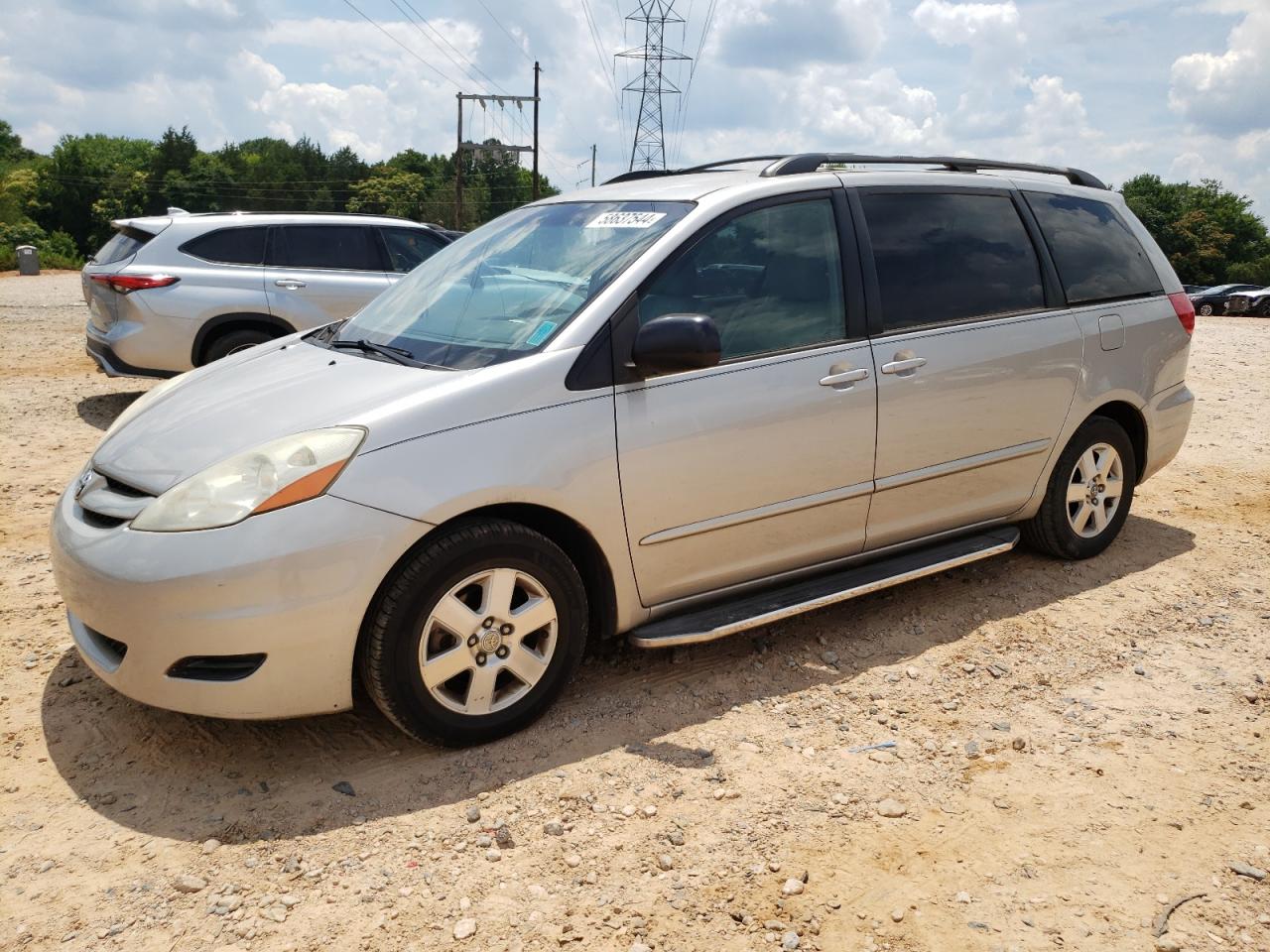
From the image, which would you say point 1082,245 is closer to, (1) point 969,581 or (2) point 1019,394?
(2) point 1019,394

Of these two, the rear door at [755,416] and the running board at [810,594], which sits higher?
the rear door at [755,416]

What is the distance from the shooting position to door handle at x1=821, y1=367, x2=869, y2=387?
3.88 meters

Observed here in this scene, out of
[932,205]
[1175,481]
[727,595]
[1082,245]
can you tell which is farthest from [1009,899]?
[1175,481]

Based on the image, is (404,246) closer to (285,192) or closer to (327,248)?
(327,248)

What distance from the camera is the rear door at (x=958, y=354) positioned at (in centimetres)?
413

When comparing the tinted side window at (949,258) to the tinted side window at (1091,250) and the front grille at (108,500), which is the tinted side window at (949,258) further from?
the front grille at (108,500)

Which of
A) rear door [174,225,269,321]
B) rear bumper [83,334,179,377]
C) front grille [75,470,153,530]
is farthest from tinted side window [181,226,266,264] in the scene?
front grille [75,470,153,530]

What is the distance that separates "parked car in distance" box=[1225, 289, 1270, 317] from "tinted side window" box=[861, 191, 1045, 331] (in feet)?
107

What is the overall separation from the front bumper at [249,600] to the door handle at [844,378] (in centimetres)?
166

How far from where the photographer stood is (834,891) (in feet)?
8.87

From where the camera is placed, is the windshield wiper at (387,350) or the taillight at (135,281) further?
the taillight at (135,281)

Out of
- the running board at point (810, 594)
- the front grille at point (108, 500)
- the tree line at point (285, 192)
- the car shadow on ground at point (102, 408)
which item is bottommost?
the running board at point (810, 594)

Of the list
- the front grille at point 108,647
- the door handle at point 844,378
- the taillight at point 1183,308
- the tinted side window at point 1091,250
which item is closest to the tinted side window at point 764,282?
the door handle at point 844,378

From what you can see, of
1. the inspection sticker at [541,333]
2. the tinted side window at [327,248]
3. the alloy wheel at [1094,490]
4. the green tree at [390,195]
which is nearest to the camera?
the inspection sticker at [541,333]
